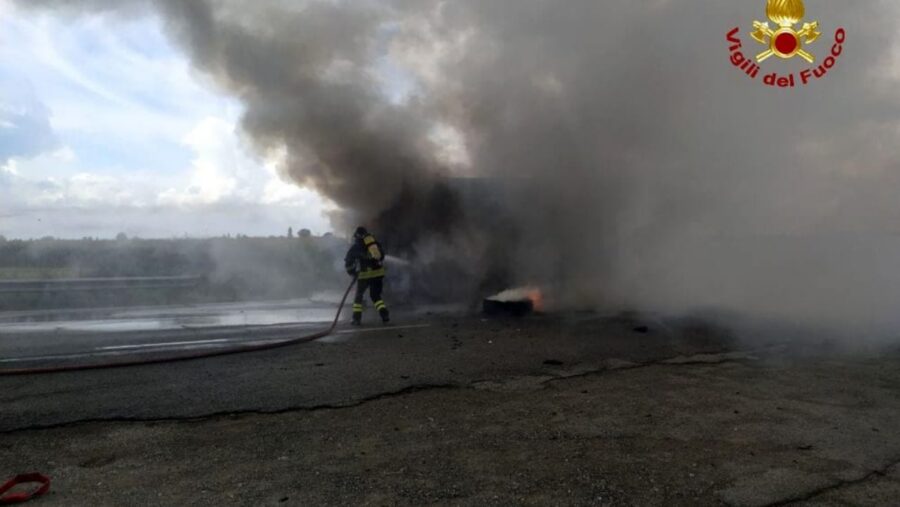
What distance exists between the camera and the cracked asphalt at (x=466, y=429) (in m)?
3.27

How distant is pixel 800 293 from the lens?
11938mm

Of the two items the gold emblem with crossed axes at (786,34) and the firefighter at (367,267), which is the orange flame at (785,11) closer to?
the gold emblem with crossed axes at (786,34)

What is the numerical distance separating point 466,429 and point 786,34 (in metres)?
10.7

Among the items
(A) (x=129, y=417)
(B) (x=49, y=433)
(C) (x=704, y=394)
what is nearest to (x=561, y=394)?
(C) (x=704, y=394)

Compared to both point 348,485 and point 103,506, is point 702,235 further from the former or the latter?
point 103,506

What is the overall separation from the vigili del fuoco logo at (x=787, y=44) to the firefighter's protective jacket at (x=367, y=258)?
810 cm

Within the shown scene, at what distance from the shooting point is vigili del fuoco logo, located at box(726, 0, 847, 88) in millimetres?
11039

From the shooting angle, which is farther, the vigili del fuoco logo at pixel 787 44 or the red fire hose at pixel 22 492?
the vigili del fuoco logo at pixel 787 44

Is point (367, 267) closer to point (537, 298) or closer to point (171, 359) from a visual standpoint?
point (171, 359)

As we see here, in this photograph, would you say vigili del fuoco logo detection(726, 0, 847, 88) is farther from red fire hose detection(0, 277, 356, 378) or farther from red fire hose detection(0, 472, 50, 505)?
red fire hose detection(0, 472, 50, 505)

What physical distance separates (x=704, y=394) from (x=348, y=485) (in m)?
3.48

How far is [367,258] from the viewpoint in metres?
9.88

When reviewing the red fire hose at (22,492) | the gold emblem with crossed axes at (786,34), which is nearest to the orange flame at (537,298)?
the gold emblem with crossed axes at (786,34)

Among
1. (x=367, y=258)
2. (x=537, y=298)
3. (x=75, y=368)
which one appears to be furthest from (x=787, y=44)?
(x=75, y=368)
